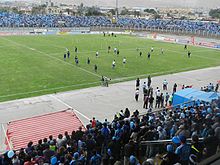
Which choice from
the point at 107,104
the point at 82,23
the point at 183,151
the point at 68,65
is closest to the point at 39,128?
the point at 107,104

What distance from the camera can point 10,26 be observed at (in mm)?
61844

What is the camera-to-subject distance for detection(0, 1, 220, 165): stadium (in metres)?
8.09

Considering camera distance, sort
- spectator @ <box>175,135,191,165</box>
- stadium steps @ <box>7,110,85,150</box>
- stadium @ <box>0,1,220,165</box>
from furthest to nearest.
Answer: stadium steps @ <box>7,110,85,150</box> < stadium @ <box>0,1,220,165</box> < spectator @ <box>175,135,191,165</box>

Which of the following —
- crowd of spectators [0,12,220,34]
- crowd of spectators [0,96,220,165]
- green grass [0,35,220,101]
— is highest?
crowd of spectators [0,12,220,34]

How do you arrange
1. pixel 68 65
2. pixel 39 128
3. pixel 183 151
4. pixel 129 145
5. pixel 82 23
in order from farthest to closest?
1. pixel 82 23
2. pixel 68 65
3. pixel 39 128
4. pixel 129 145
5. pixel 183 151

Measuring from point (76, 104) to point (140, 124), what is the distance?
33.5ft

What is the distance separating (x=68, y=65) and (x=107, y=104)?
12.7 meters

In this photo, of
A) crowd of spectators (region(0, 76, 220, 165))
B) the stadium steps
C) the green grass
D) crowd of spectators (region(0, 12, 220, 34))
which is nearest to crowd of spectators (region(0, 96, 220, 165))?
crowd of spectators (region(0, 76, 220, 165))

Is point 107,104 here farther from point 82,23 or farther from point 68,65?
point 82,23

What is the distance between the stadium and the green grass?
0.09 metres

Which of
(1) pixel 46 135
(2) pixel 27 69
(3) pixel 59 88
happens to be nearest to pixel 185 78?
(3) pixel 59 88

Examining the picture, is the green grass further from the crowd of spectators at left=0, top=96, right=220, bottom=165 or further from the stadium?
the crowd of spectators at left=0, top=96, right=220, bottom=165

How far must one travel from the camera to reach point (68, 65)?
31.5 metres

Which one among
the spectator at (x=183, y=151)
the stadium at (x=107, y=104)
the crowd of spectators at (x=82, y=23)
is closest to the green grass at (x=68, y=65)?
the stadium at (x=107, y=104)
